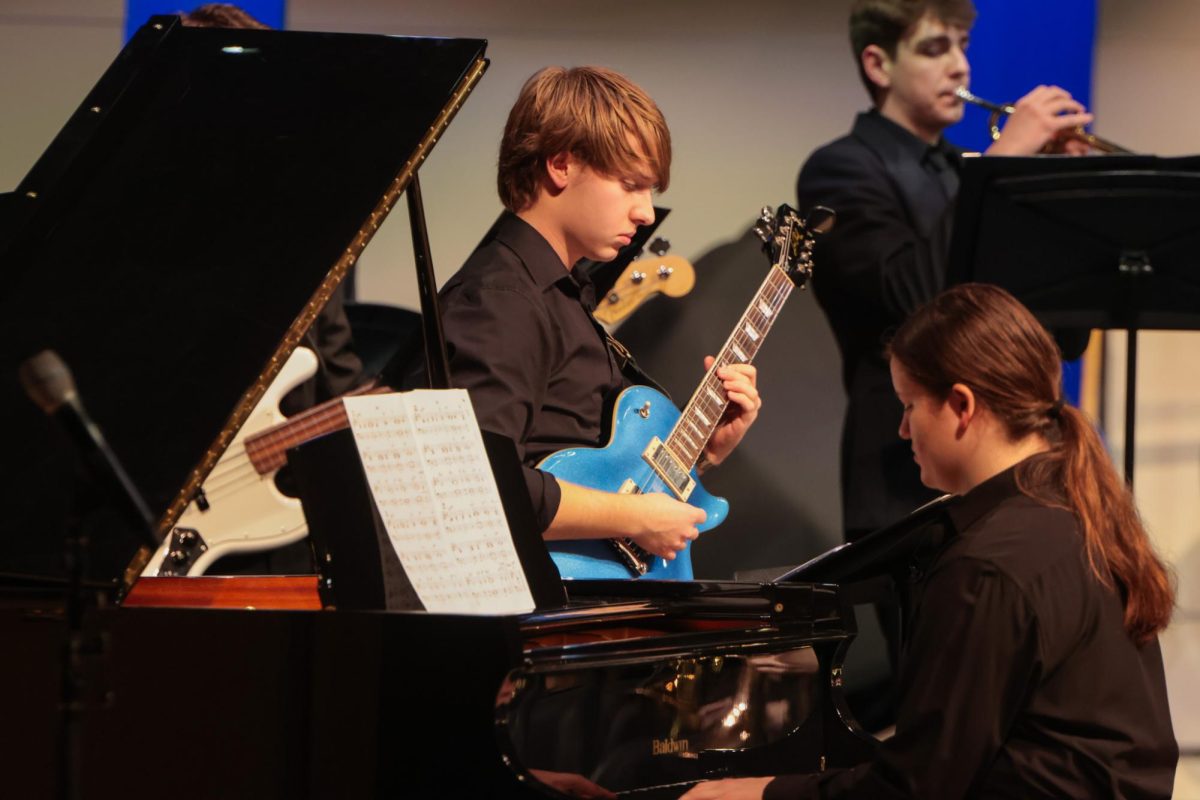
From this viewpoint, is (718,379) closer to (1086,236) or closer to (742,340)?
(742,340)

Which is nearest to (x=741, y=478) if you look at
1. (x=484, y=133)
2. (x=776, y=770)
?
(x=484, y=133)

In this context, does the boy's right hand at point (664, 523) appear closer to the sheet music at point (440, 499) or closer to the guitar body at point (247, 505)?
the sheet music at point (440, 499)

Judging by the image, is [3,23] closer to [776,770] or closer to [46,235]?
[46,235]

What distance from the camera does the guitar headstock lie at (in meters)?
3.17

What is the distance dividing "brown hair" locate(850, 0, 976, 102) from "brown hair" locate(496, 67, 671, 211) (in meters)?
1.77

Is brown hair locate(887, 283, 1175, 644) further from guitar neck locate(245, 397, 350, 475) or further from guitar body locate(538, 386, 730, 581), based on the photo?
guitar neck locate(245, 397, 350, 475)

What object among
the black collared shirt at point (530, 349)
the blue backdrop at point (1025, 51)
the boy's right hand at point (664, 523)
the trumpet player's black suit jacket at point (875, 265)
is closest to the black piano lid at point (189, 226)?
the black collared shirt at point (530, 349)

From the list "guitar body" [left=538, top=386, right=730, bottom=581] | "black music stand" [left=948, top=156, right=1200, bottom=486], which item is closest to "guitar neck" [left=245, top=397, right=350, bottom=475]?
"guitar body" [left=538, top=386, right=730, bottom=581]

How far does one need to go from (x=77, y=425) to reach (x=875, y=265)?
276cm

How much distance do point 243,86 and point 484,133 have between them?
7.48 ft

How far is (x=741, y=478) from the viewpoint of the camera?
4.48 metres

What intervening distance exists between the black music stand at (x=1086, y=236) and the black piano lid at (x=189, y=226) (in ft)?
5.27

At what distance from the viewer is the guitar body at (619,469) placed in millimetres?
2537

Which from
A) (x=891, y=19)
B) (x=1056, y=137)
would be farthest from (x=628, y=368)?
(x=891, y=19)
